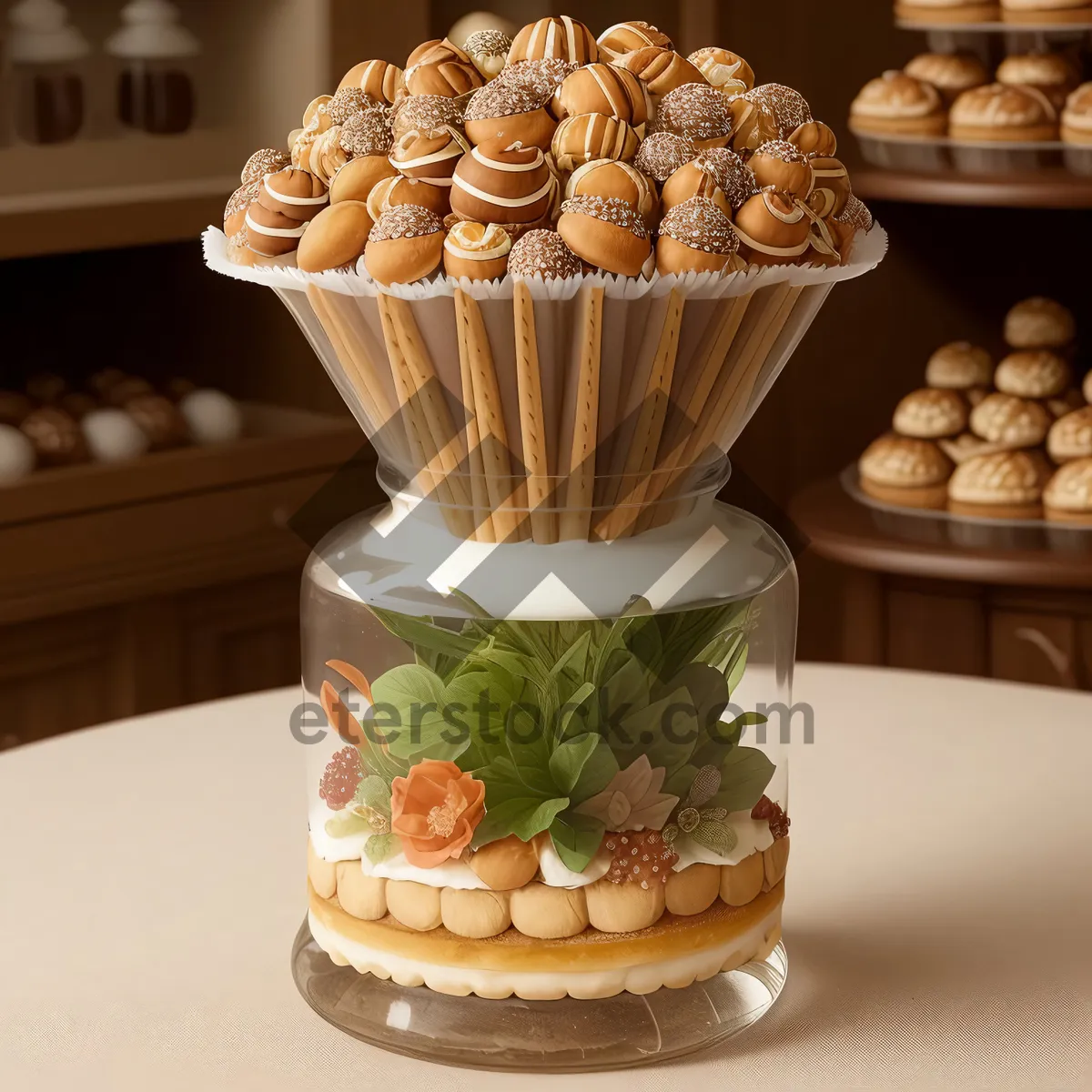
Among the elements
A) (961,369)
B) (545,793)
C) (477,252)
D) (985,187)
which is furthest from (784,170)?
(961,369)

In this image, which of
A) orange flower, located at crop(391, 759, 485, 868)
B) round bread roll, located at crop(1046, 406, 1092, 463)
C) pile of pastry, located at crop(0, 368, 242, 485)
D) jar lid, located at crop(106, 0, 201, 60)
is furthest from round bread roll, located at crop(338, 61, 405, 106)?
round bread roll, located at crop(1046, 406, 1092, 463)

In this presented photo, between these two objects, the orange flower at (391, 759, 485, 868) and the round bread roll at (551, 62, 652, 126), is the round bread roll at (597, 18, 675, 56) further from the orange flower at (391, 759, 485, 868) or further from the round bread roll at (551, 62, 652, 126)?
the orange flower at (391, 759, 485, 868)

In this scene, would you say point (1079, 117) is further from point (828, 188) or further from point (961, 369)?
point (828, 188)

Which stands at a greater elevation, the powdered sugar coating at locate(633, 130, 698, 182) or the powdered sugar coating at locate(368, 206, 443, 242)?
the powdered sugar coating at locate(633, 130, 698, 182)

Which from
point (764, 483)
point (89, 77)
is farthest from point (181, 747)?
point (764, 483)

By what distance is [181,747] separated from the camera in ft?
3.70

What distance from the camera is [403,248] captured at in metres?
0.66

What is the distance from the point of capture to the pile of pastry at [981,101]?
2.03 metres

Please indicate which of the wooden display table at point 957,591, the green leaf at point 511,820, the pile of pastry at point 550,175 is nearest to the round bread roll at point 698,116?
the pile of pastry at point 550,175

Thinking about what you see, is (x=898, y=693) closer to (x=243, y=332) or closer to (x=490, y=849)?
(x=490, y=849)

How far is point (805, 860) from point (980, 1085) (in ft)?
0.78

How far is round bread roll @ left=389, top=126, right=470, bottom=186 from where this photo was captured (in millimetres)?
695

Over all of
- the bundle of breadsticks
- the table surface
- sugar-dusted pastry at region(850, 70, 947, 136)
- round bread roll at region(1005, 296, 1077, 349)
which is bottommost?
round bread roll at region(1005, 296, 1077, 349)

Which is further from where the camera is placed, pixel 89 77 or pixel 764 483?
pixel 764 483
